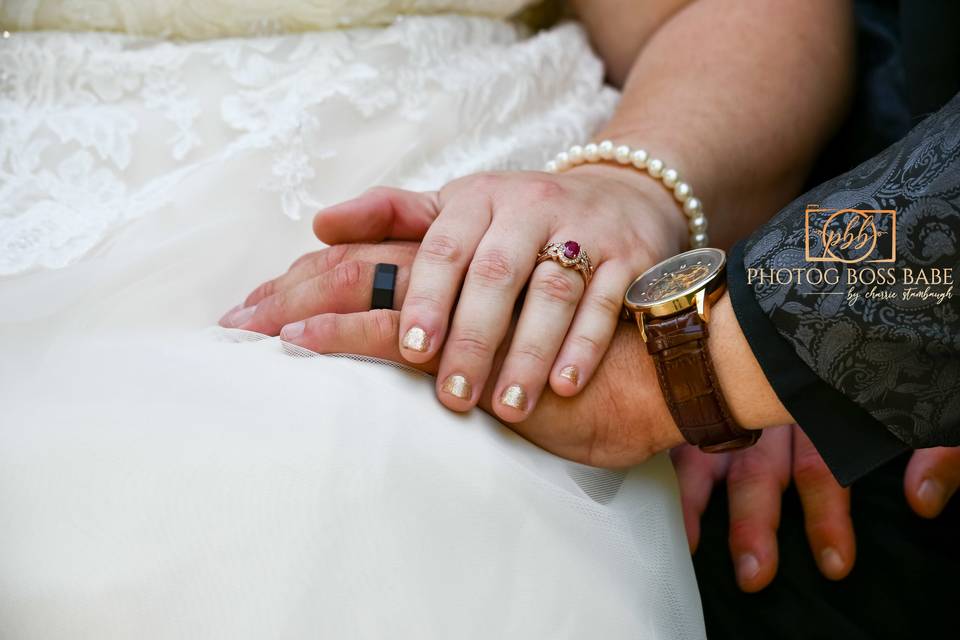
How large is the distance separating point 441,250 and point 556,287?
114 millimetres

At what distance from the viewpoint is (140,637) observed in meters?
0.55

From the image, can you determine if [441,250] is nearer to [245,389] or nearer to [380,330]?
[380,330]

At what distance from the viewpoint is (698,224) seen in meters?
1.00

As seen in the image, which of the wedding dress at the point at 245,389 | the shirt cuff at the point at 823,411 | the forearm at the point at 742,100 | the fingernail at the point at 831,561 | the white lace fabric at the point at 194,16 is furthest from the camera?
the forearm at the point at 742,100

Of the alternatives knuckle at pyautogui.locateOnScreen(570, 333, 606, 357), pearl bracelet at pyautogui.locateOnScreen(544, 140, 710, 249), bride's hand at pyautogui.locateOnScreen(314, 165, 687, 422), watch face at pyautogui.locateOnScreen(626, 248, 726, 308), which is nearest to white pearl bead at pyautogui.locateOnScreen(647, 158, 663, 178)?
pearl bracelet at pyautogui.locateOnScreen(544, 140, 710, 249)

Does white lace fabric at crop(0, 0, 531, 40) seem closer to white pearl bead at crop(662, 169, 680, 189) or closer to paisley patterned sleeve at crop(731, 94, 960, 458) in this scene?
white pearl bead at crop(662, 169, 680, 189)

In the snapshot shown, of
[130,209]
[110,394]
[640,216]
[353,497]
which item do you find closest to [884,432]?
[640,216]

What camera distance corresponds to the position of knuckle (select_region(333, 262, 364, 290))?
2.57 feet

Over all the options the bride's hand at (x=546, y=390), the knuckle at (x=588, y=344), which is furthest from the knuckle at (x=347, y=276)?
the knuckle at (x=588, y=344)

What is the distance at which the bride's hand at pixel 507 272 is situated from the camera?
72 centimetres

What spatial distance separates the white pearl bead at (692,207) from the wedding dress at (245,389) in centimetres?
22

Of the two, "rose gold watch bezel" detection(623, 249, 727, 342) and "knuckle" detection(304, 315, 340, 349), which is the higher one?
"rose gold watch bezel" detection(623, 249, 727, 342)

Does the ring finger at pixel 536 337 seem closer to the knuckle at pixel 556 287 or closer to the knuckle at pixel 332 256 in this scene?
the knuckle at pixel 556 287

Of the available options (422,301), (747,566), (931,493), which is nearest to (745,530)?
(747,566)
